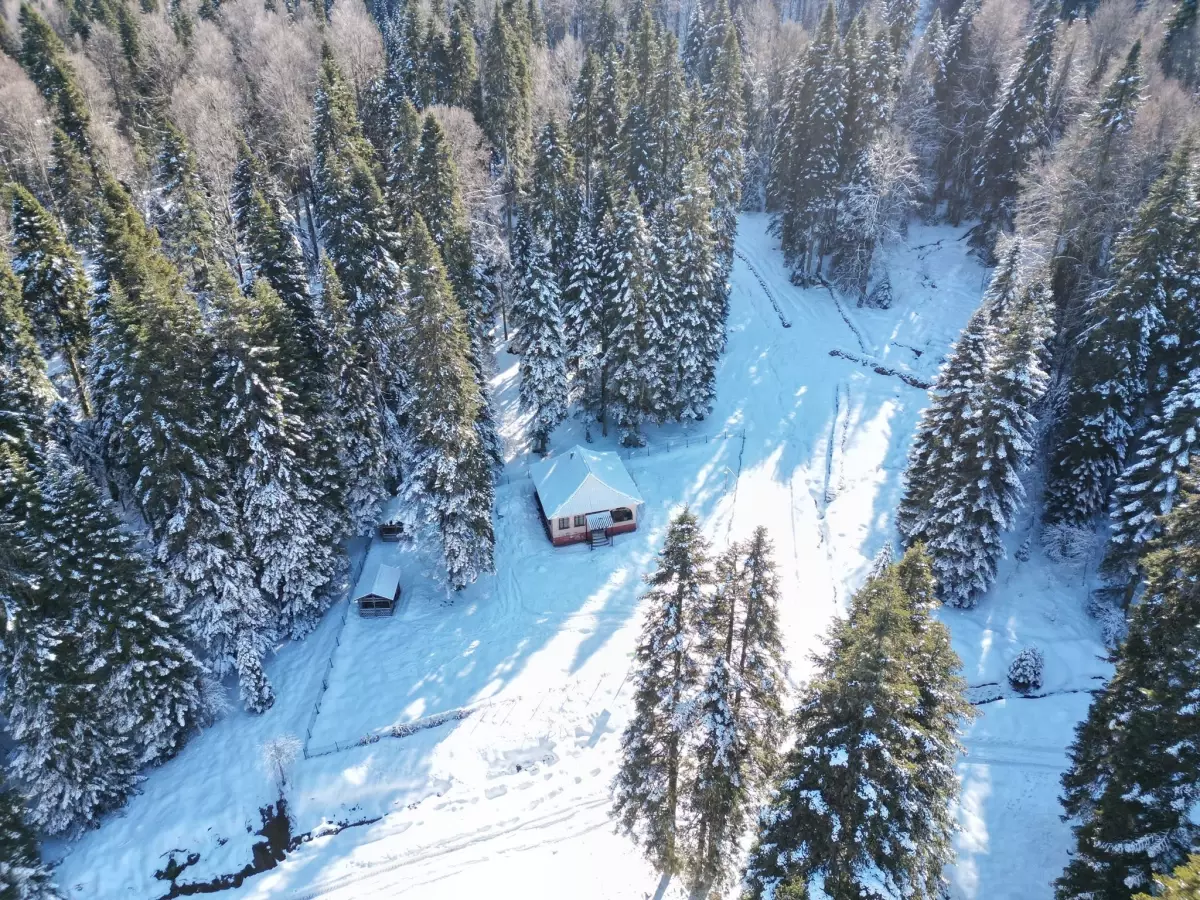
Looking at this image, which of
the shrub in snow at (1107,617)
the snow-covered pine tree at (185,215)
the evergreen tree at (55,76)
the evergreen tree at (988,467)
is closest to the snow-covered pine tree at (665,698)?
the evergreen tree at (988,467)

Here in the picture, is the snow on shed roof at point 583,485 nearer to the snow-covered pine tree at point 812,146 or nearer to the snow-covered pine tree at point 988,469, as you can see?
the snow-covered pine tree at point 988,469

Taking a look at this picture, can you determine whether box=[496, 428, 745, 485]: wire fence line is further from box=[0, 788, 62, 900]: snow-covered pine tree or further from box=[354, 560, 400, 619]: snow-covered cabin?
box=[0, 788, 62, 900]: snow-covered pine tree

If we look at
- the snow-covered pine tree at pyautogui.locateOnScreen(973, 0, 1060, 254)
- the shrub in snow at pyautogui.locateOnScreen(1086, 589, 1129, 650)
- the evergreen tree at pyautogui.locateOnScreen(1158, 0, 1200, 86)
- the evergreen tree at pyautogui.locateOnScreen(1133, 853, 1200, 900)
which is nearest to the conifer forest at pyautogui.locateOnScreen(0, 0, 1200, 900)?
the evergreen tree at pyautogui.locateOnScreen(1133, 853, 1200, 900)

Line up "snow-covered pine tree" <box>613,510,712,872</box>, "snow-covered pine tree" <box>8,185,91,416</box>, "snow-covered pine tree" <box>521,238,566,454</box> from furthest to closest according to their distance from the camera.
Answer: "snow-covered pine tree" <box>521,238,566,454</box> → "snow-covered pine tree" <box>8,185,91,416</box> → "snow-covered pine tree" <box>613,510,712,872</box>

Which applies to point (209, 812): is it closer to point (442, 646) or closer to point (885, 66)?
point (442, 646)

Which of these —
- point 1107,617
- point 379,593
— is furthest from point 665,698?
point 1107,617

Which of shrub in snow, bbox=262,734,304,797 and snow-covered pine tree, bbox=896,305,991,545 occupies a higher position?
snow-covered pine tree, bbox=896,305,991,545
